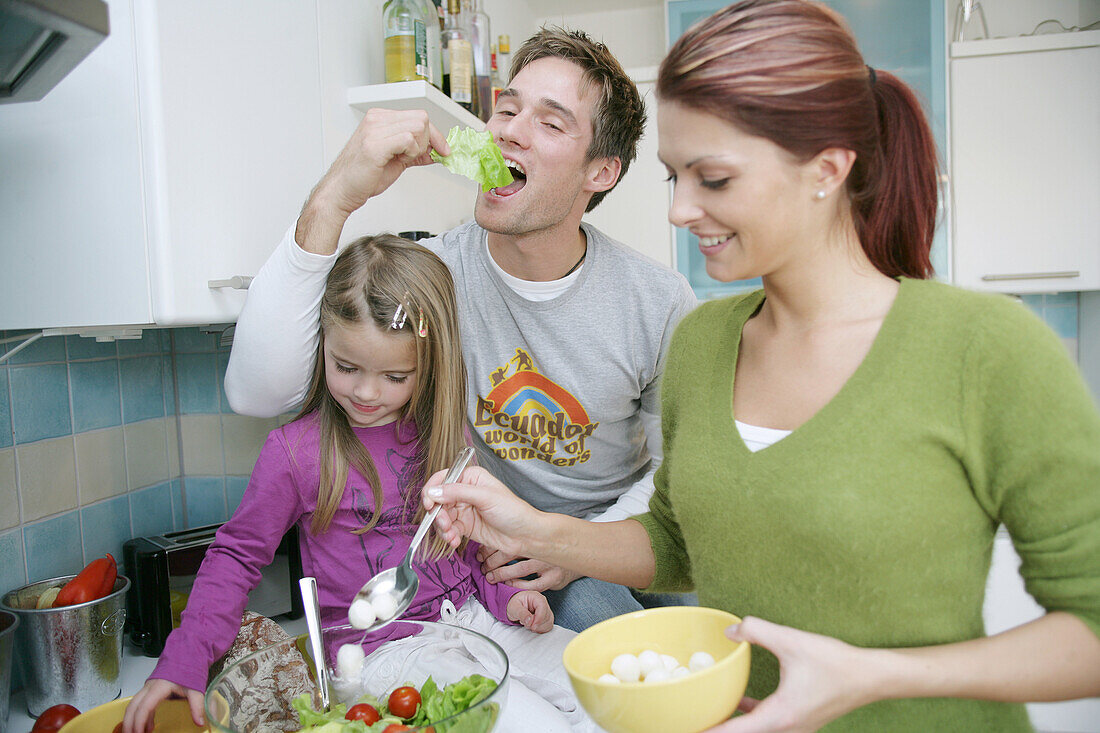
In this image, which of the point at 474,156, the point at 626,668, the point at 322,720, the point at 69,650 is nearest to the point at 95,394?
the point at 69,650

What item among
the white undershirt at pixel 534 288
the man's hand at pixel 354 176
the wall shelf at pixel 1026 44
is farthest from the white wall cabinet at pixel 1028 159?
the man's hand at pixel 354 176

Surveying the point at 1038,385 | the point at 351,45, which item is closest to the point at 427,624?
the point at 1038,385

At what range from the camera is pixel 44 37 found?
728 millimetres

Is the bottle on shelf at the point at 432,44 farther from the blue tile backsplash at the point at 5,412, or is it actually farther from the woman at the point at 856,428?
the woman at the point at 856,428

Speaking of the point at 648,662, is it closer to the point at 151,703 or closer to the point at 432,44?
the point at 151,703

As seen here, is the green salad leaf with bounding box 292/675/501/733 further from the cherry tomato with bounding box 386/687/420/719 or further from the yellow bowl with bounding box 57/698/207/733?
the yellow bowl with bounding box 57/698/207/733

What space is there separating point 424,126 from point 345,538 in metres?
0.64

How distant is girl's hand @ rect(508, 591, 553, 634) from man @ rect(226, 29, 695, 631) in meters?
0.07

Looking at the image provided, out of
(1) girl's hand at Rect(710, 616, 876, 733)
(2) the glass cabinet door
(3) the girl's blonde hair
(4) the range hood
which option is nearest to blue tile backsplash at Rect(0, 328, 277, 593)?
(3) the girl's blonde hair

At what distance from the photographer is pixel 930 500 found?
70 cm

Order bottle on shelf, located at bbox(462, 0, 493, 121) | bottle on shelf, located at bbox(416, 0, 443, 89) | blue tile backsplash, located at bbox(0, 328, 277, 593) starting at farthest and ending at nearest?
bottle on shelf, located at bbox(462, 0, 493, 121), bottle on shelf, located at bbox(416, 0, 443, 89), blue tile backsplash, located at bbox(0, 328, 277, 593)

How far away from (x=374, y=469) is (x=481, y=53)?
4.18 feet

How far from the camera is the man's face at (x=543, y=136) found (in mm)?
1415

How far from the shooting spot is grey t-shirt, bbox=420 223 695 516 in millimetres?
1413
